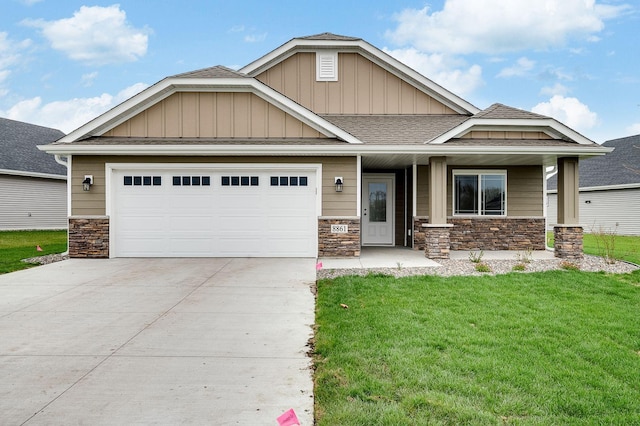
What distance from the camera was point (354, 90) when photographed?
43.7 ft

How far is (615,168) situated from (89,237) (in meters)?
24.6

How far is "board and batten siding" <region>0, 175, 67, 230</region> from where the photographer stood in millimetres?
18688

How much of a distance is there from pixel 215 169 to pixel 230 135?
94 cm

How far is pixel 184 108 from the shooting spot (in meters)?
10.5

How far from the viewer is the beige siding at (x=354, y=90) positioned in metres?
13.3

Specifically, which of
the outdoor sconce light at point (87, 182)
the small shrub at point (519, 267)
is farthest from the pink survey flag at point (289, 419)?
the outdoor sconce light at point (87, 182)

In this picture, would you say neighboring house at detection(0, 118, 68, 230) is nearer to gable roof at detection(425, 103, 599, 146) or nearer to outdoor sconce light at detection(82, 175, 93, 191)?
outdoor sconce light at detection(82, 175, 93, 191)

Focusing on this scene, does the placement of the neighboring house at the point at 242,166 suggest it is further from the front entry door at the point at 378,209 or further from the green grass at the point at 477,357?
the green grass at the point at 477,357

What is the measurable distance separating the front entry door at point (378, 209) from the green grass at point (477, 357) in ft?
21.7

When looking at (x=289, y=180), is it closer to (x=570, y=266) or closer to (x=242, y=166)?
(x=242, y=166)

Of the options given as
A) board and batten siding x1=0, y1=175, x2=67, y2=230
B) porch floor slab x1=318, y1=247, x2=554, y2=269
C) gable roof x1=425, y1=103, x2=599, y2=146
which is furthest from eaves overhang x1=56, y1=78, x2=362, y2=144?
board and batten siding x1=0, y1=175, x2=67, y2=230

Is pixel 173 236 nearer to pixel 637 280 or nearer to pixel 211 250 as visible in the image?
pixel 211 250

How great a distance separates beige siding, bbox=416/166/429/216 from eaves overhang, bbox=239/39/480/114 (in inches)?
109

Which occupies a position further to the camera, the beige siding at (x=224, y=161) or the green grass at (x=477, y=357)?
the beige siding at (x=224, y=161)
